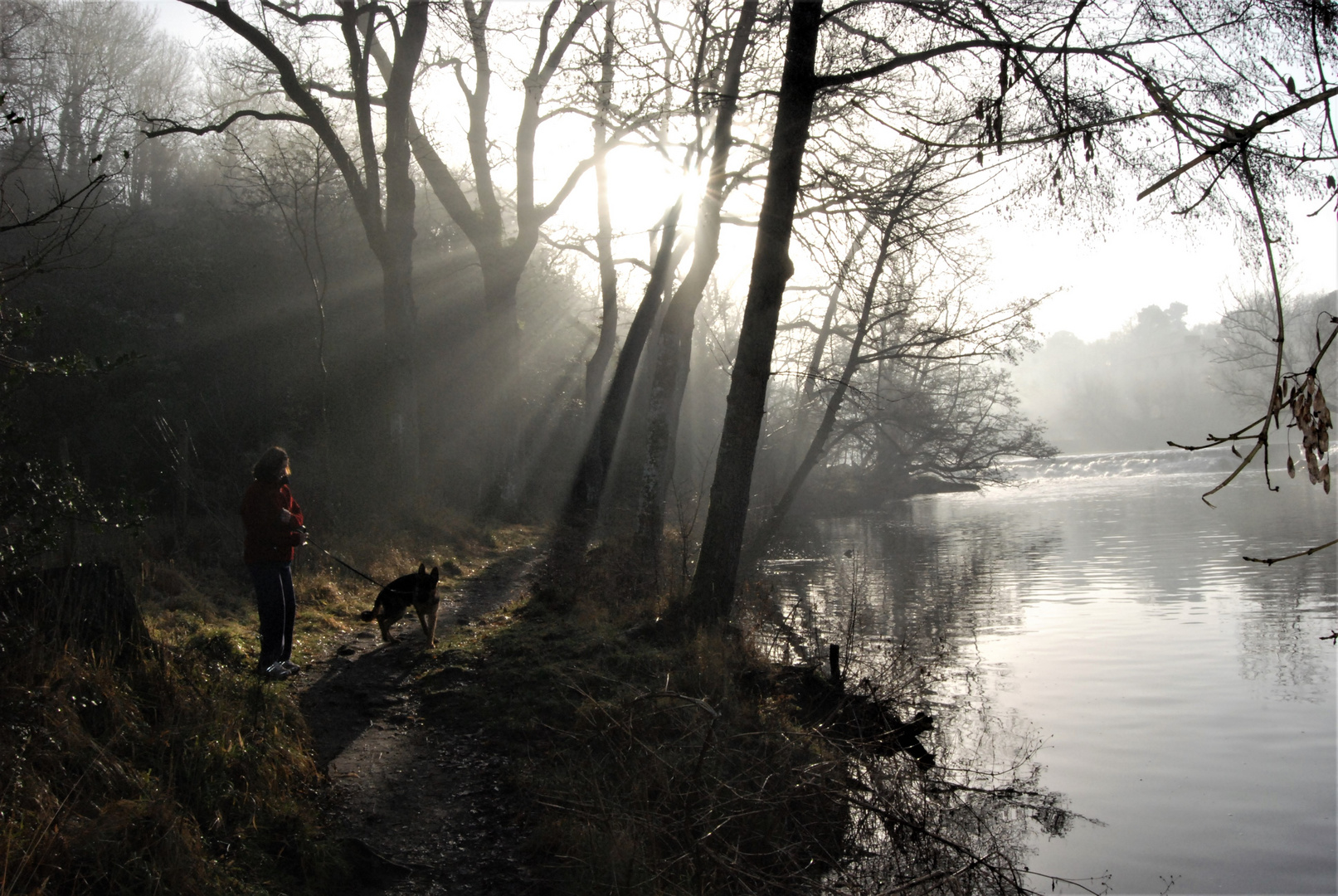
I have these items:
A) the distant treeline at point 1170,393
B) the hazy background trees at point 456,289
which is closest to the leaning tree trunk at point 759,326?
the hazy background trees at point 456,289

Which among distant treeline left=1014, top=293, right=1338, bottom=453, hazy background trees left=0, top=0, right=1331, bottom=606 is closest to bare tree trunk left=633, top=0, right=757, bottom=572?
hazy background trees left=0, top=0, right=1331, bottom=606

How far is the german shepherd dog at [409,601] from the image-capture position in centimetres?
793

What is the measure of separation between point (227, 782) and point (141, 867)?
2.72 feet

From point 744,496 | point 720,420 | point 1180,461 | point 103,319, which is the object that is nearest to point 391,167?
point 103,319

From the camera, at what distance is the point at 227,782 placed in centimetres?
459

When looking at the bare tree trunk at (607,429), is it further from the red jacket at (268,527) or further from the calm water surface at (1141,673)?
the red jacket at (268,527)

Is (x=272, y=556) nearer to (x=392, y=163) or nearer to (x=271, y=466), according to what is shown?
(x=271, y=466)

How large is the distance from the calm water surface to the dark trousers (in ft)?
16.7

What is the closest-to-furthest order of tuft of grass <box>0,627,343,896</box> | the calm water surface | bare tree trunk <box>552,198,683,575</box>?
tuft of grass <box>0,627,343,896</box> < the calm water surface < bare tree trunk <box>552,198,683,575</box>

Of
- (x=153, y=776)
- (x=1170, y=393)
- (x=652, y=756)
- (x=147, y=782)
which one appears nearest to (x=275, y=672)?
(x=153, y=776)

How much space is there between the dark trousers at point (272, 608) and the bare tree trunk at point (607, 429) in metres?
9.20

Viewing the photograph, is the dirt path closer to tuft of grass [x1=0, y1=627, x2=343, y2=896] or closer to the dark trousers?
tuft of grass [x1=0, y1=627, x2=343, y2=896]

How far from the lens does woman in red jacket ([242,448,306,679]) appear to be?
21.4ft

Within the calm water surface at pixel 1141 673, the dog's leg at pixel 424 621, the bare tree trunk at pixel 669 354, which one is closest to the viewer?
the calm water surface at pixel 1141 673
